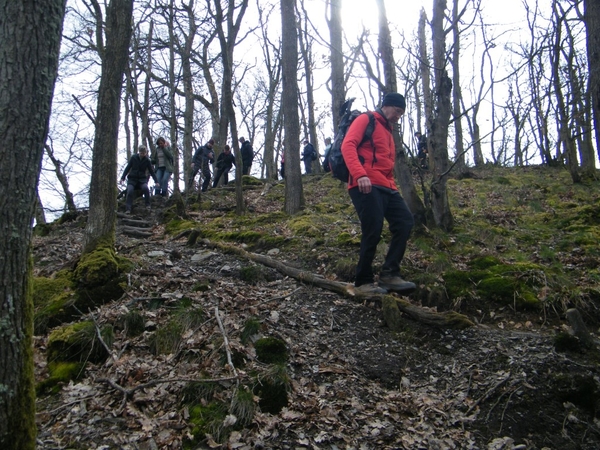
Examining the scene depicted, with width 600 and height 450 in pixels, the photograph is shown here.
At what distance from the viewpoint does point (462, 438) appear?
120 inches

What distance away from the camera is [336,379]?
12.0 ft

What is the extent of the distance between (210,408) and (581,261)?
5428mm

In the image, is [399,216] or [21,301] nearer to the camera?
[21,301]

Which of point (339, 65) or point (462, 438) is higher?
point (339, 65)

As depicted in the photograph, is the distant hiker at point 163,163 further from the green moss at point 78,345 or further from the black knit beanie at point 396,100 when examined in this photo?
the green moss at point 78,345

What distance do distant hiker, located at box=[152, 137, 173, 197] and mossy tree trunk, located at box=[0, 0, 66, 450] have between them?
11423 millimetres

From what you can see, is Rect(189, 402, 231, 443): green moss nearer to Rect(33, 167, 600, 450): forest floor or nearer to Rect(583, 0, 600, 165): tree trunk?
Rect(33, 167, 600, 450): forest floor

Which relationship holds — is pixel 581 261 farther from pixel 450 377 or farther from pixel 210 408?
pixel 210 408

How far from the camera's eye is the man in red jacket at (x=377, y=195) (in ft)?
15.4

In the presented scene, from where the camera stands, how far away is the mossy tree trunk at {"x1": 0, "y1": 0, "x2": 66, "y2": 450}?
2.10 m

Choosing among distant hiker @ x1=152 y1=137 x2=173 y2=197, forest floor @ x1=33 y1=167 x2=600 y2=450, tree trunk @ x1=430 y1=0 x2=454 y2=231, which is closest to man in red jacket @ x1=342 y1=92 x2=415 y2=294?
Answer: forest floor @ x1=33 y1=167 x2=600 y2=450

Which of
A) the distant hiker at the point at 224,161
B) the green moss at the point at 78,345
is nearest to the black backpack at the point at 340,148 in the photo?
the green moss at the point at 78,345

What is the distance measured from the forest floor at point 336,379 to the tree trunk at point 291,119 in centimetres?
510

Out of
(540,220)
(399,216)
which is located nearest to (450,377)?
(399,216)
